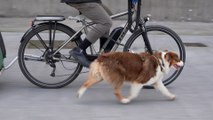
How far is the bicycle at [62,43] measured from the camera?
251 inches

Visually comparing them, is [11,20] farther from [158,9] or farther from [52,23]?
[52,23]

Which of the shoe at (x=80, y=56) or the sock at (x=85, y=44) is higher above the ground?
the sock at (x=85, y=44)

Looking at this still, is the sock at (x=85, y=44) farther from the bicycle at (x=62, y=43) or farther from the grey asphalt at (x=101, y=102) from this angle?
the grey asphalt at (x=101, y=102)

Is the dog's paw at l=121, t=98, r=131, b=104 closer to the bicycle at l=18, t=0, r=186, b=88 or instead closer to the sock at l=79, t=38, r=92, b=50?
the bicycle at l=18, t=0, r=186, b=88

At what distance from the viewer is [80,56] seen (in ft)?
20.8

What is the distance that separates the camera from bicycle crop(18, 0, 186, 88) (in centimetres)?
638

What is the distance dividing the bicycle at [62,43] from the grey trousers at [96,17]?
0.08 m

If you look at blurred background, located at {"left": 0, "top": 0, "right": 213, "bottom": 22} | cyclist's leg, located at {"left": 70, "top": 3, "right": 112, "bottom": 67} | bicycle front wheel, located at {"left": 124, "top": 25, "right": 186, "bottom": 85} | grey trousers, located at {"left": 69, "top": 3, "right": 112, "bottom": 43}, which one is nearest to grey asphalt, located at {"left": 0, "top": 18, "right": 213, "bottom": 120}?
bicycle front wheel, located at {"left": 124, "top": 25, "right": 186, "bottom": 85}

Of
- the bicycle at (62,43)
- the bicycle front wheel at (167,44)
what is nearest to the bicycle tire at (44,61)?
the bicycle at (62,43)

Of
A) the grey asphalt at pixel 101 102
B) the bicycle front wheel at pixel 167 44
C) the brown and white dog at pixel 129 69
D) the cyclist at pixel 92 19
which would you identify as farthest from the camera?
the bicycle front wheel at pixel 167 44

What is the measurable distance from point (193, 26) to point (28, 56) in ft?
23.3

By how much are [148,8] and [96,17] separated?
7.63 m

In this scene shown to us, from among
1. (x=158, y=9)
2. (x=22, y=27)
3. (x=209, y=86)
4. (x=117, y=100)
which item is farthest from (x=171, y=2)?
(x=117, y=100)

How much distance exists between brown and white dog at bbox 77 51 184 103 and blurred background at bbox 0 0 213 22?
782 centimetres
